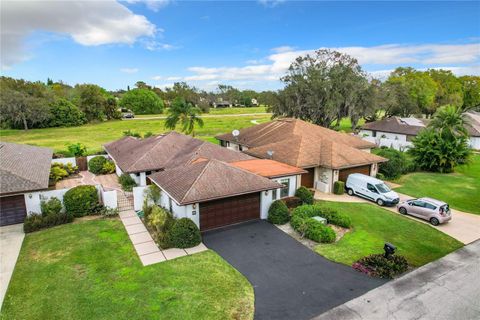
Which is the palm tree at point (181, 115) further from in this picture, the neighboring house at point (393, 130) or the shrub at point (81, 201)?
the neighboring house at point (393, 130)

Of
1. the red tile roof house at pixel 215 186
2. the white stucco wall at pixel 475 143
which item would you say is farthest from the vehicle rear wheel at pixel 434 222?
the white stucco wall at pixel 475 143

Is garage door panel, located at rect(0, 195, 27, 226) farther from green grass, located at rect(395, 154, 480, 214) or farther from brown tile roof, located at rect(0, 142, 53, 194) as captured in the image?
green grass, located at rect(395, 154, 480, 214)

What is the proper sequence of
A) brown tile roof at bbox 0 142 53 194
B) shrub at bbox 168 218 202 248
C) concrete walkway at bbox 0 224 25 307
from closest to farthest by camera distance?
concrete walkway at bbox 0 224 25 307 → shrub at bbox 168 218 202 248 → brown tile roof at bbox 0 142 53 194

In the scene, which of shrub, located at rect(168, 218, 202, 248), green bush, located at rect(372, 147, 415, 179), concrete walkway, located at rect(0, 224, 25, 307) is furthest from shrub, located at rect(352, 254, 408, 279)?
green bush, located at rect(372, 147, 415, 179)

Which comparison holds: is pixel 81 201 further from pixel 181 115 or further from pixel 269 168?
pixel 181 115

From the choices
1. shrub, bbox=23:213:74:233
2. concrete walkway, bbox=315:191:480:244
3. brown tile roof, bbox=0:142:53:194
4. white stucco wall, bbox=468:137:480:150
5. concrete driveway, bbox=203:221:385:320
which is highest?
brown tile roof, bbox=0:142:53:194

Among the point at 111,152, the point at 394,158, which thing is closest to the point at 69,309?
the point at 111,152

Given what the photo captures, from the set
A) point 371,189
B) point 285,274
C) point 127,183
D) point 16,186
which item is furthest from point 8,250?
point 371,189
